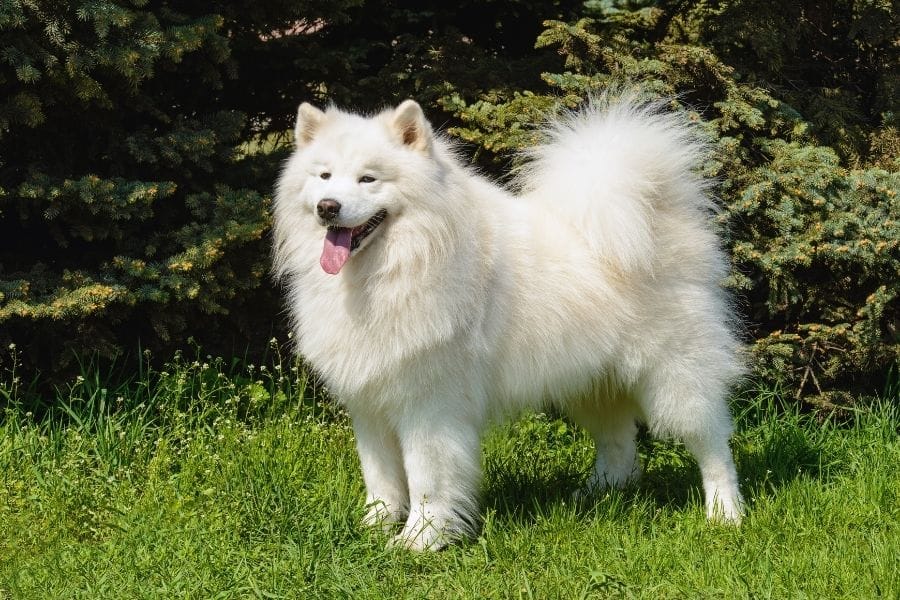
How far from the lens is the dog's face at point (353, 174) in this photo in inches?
138

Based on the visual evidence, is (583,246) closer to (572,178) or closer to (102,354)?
(572,178)

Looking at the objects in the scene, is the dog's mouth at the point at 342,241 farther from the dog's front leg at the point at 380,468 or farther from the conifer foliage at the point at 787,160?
the conifer foliage at the point at 787,160

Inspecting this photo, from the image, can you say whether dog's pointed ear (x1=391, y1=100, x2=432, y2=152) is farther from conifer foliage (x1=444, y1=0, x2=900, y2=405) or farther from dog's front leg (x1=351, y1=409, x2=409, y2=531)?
conifer foliage (x1=444, y1=0, x2=900, y2=405)

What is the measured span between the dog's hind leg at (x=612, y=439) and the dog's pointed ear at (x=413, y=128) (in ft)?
5.15

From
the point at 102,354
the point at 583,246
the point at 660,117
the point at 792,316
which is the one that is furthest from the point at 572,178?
the point at 102,354

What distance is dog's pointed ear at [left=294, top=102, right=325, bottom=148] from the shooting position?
148 inches

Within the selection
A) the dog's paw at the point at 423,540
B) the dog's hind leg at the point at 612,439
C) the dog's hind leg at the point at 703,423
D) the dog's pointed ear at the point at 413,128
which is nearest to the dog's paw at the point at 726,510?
the dog's hind leg at the point at 703,423

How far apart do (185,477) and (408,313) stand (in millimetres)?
1365

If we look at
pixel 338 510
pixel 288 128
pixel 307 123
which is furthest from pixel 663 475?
pixel 288 128

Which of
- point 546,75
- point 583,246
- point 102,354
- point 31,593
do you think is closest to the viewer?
point 31,593

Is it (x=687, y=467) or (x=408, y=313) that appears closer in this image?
(x=408, y=313)

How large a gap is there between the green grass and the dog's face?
1.16m

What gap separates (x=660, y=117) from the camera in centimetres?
428

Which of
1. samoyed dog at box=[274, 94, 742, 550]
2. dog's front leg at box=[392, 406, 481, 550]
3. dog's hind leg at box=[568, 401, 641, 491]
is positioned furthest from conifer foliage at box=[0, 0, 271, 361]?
dog's hind leg at box=[568, 401, 641, 491]
